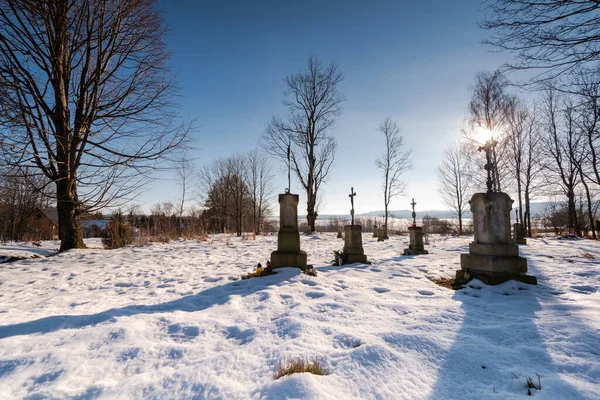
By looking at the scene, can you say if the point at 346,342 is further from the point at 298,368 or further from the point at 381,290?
the point at 381,290

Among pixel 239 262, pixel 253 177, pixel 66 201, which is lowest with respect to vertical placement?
pixel 239 262

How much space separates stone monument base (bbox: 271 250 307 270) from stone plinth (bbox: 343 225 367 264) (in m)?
2.15

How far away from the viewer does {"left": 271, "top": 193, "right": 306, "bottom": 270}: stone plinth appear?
18.7 ft

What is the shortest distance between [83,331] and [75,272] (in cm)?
352

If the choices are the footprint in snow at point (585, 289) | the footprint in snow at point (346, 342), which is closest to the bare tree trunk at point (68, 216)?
the footprint in snow at point (346, 342)

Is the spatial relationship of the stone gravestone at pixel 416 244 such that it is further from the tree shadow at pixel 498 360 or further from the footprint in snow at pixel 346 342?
the footprint in snow at pixel 346 342

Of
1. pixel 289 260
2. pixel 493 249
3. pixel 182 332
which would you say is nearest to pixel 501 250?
pixel 493 249

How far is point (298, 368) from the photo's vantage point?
1.92 m

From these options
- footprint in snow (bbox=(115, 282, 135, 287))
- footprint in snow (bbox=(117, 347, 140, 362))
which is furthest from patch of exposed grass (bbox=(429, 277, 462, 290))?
footprint in snow (bbox=(115, 282, 135, 287))

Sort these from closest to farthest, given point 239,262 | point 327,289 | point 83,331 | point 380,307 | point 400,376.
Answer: point 400,376 → point 83,331 → point 380,307 → point 327,289 → point 239,262

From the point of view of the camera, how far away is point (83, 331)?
2.65 metres

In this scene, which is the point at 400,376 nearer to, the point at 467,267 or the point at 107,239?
the point at 467,267

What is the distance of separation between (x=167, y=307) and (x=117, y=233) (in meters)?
8.18

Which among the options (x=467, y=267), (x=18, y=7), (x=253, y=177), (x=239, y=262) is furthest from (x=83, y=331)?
(x=253, y=177)
